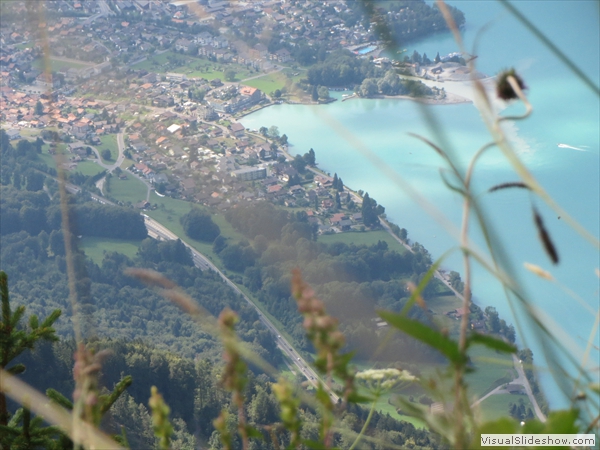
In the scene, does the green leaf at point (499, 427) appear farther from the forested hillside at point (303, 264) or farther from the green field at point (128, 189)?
the green field at point (128, 189)

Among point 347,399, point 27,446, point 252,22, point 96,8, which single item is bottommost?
point 96,8

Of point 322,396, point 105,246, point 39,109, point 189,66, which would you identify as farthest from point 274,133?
point 322,396

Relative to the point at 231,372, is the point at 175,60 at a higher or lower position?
lower

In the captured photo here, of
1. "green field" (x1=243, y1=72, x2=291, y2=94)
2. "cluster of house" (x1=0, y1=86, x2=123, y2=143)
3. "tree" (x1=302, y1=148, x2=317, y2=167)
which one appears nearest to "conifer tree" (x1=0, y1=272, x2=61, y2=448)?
"tree" (x1=302, y1=148, x2=317, y2=167)

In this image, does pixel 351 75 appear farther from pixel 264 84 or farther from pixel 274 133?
pixel 264 84

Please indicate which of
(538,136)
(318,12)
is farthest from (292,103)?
(538,136)

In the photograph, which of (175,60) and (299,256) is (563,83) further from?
(175,60)

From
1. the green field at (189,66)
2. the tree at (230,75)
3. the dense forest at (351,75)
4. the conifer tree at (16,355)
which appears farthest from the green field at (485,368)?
the green field at (189,66)
